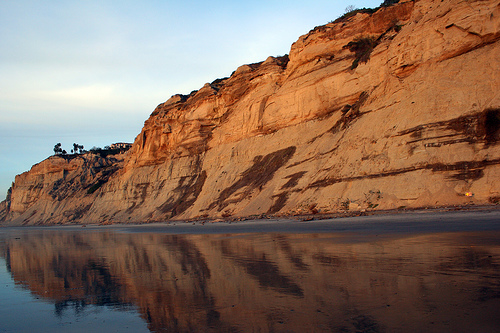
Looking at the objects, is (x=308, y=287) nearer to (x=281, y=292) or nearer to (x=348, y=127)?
(x=281, y=292)

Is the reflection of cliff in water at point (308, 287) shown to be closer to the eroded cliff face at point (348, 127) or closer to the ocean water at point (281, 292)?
the ocean water at point (281, 292)

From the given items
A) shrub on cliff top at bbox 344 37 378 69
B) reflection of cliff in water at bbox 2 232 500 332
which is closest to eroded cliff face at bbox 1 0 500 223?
shrub on cliff top at bbox 344 37 378 69

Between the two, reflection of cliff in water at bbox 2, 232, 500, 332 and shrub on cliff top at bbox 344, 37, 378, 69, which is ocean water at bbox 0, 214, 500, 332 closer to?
reflection of cliff in water at bbox 2, 232, 500, 332

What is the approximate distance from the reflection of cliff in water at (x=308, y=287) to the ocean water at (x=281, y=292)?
0.01m

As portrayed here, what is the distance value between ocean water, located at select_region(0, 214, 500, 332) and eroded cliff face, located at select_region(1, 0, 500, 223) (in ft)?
35.1

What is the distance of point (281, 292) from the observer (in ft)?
16.3

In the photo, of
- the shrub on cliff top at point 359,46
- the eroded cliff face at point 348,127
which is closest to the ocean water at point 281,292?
the eroded cliff face at point 348,127

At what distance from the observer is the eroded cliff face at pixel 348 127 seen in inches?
708

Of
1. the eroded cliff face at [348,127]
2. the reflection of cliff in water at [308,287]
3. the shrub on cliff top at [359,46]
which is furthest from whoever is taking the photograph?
the shrub on cliff top at [359,46]

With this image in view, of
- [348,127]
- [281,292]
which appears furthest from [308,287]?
[348,127]

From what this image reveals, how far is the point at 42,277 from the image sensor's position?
7.77 meters

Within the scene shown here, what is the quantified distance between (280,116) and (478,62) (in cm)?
1764

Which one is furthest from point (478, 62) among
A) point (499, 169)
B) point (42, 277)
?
point (42, 277)

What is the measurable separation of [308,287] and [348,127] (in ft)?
72.7
